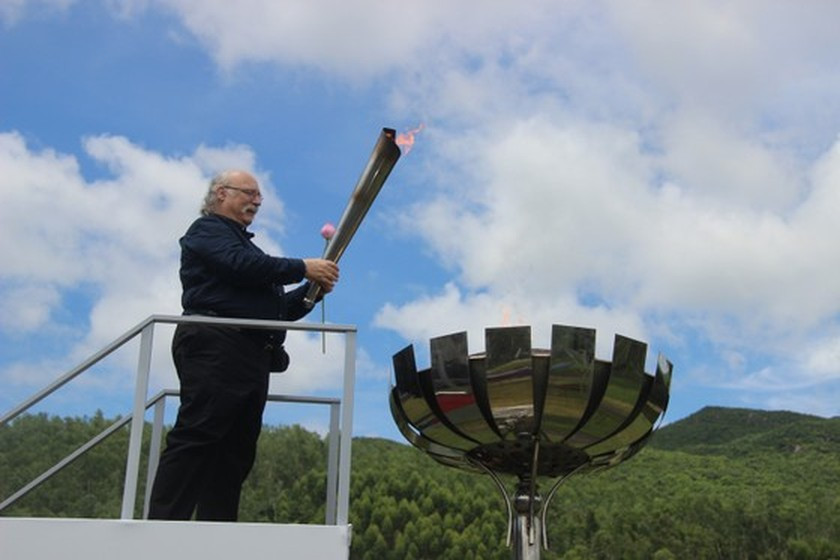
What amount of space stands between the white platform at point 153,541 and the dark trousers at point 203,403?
320mm

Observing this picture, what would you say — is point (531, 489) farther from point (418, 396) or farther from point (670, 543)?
point (670, 543)

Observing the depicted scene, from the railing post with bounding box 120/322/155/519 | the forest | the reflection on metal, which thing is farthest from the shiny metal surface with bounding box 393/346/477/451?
the forest

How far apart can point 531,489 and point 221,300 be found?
114cm

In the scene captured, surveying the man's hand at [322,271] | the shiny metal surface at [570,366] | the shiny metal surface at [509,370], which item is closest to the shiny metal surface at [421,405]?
the shiny metal surface at [509,370]

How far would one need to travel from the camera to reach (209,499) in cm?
310

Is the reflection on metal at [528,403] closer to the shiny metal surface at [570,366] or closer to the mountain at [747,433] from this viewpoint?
the shiny metal surface at [570,366]

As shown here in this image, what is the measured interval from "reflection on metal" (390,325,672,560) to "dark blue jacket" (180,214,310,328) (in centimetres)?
62

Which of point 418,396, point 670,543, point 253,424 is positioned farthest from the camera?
point 670,543

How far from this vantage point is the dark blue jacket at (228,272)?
2.92 m

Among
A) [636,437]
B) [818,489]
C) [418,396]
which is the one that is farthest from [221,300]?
[818,489]

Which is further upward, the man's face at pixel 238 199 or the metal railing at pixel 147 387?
the man's face at pixel 238 199

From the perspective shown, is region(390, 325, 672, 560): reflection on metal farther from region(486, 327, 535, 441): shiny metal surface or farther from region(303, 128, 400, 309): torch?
region(303, 128, 400, 309): torch

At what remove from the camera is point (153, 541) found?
8.34 feet

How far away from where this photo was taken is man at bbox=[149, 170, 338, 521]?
114 inches
